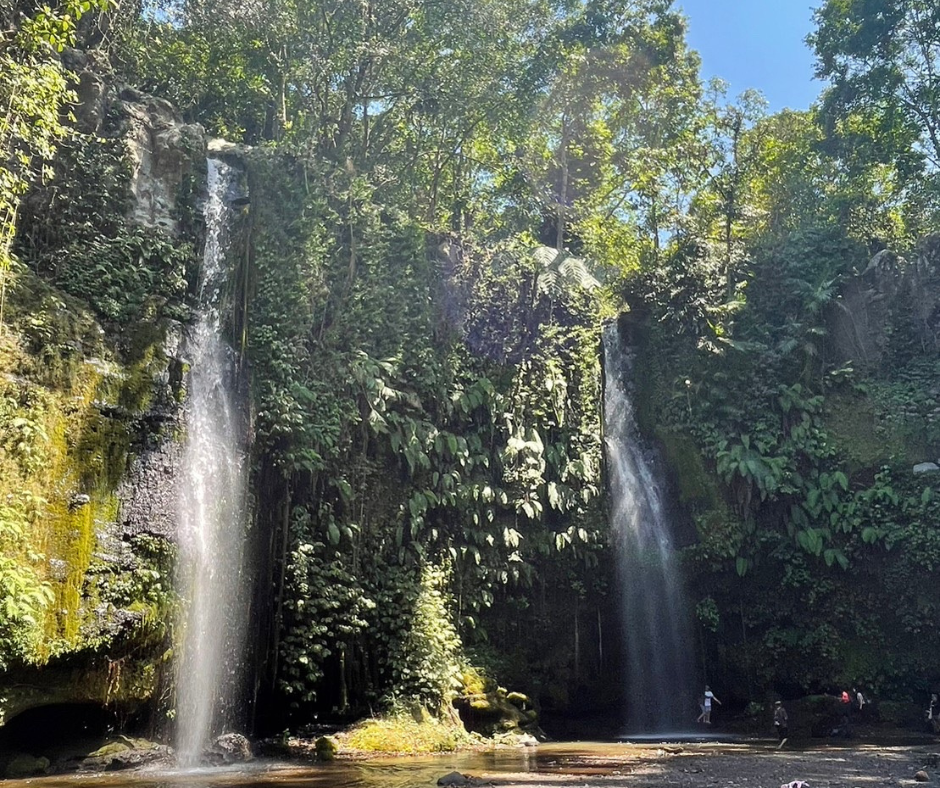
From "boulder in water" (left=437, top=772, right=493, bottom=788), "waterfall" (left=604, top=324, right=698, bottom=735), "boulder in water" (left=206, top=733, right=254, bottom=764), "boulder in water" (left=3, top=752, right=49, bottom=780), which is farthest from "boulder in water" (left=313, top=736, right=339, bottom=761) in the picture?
"waterfall" (left=604, top=324, right=698, bottom=735)

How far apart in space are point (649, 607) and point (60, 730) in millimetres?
11977

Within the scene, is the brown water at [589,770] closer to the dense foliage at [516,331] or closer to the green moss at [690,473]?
the dense foliage at [516,331]

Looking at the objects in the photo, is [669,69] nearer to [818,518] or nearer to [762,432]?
[762,432]

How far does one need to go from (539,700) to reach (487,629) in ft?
7.11

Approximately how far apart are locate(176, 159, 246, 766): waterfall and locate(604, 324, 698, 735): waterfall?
29.5ft

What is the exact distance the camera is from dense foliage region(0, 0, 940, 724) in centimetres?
1381

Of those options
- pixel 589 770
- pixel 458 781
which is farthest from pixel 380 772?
pixel 589 770

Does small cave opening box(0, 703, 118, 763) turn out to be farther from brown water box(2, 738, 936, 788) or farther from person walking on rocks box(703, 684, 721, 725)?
person walking on rocks box(703, 684, 721, 725)

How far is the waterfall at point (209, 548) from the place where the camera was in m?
11.5

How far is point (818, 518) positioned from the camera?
18047mm

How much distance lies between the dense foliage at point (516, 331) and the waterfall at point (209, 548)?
0.56 metres

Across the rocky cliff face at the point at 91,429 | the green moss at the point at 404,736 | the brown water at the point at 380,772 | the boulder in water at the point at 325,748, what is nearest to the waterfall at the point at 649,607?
the brown water at the point at 380,772

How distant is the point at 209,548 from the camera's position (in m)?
Answer: 12.2

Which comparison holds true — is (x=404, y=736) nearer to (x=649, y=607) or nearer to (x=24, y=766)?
(x=24, y=766)
